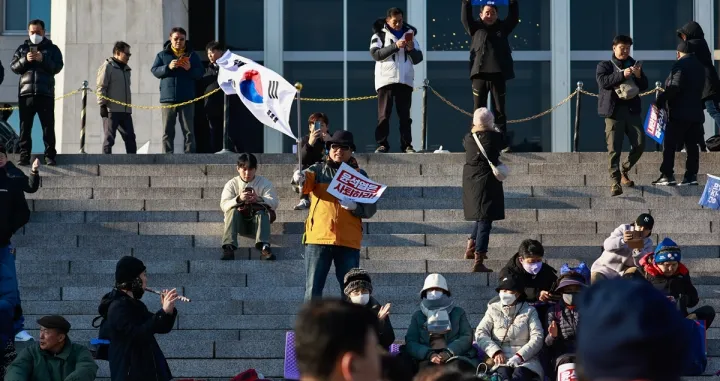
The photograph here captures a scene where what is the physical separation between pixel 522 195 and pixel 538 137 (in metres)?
7.37

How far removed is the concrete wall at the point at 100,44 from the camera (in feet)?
61.5

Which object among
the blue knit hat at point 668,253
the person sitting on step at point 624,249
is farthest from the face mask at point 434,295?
the blue knit hat at point 668,253

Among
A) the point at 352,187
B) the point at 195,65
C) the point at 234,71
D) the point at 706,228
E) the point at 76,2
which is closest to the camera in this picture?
the point at 352,187

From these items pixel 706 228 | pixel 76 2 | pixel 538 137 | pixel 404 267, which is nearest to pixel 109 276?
pixel 404 267

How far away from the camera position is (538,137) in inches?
839

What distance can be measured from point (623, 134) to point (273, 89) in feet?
14.8

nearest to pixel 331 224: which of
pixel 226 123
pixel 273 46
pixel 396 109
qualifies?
pixel 396 109

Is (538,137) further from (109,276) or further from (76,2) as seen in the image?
(109,276)

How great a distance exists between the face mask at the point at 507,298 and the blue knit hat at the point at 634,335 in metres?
8.07

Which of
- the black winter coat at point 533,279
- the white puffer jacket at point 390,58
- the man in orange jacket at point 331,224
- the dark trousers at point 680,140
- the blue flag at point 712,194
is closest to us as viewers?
the black winter coat at point 533,279

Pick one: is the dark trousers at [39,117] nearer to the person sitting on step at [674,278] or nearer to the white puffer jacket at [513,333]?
the white puffer jacket at [513,333]

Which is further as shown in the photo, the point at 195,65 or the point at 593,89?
the point at 593,89

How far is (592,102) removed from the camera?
20.9m

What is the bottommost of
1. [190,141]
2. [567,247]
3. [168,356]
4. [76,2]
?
[168,356]
